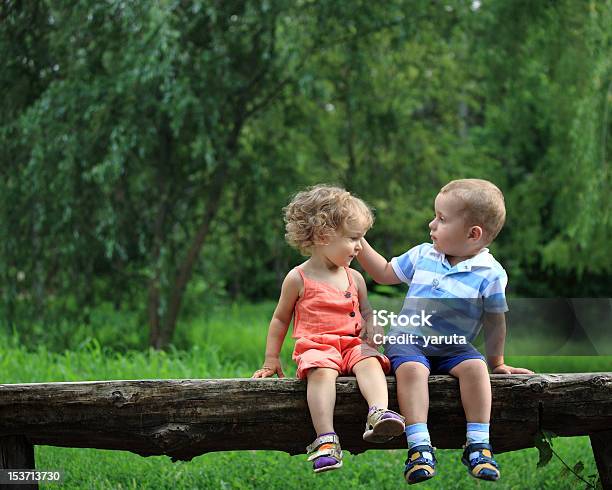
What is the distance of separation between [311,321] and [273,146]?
577 centimetres

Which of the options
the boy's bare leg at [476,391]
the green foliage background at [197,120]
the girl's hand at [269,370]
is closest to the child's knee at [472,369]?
the boy's bare leg at [476,391]

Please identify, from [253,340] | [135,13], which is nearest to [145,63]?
[135,13]

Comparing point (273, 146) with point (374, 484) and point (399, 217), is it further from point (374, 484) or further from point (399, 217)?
point (374, 484)

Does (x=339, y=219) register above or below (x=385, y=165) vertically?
below

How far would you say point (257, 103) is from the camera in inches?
355

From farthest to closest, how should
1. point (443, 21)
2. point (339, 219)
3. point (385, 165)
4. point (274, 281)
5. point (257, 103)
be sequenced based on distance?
point (274, 281)
point (385, 165)
point (257, 103)
point (443, 21)
point (339, 219)

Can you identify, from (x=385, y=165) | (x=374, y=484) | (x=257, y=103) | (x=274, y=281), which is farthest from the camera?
(x=274, y=281)

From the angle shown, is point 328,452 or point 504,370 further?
point 504,370

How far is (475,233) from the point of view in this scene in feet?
10.4

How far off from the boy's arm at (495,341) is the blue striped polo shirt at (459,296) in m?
0.03

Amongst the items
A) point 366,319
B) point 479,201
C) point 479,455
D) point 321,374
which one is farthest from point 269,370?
point 479,201

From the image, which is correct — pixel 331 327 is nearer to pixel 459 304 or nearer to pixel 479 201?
pixel 459 304

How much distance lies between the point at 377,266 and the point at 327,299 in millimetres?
283

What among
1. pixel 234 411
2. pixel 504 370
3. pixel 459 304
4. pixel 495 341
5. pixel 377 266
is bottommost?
pixel 234 411
